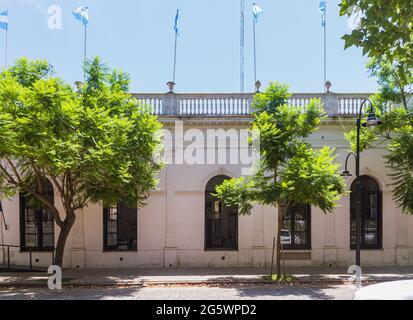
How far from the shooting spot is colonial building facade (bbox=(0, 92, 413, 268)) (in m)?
15.7

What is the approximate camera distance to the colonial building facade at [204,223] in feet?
51.4

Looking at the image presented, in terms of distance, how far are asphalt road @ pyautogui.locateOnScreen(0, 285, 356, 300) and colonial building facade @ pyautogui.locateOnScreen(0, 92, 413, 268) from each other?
3.68m

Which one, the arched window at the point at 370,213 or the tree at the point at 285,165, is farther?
the arched window at the point at 370,213

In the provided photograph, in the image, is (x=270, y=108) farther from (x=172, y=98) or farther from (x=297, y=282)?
(x=297, y=282)

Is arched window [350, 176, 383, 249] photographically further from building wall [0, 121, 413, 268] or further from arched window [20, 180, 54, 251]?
arched window [20, 180, 54, 251]

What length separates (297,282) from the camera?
12.8 m

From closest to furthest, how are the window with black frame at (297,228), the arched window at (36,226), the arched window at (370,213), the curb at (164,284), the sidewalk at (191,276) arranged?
the curb at (164,284) → the sidewalk at (191,276) → the arched window at (36,226) → the window with black frame at (297,228) → the arched window at (370,213)

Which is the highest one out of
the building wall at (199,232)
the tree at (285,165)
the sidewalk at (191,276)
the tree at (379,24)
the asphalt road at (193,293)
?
the tree at (379,24)

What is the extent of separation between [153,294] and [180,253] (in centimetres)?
462

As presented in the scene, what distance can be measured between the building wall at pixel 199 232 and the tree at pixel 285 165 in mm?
3141

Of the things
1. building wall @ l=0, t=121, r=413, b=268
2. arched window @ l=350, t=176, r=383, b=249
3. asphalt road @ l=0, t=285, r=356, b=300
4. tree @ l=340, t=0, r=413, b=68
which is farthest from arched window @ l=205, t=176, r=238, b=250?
tree @ l=340, t=0, r=413, b=68

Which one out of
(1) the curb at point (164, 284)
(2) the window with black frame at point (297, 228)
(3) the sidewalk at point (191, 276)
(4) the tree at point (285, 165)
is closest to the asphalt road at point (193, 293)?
(1) the curb at point (164, 284)

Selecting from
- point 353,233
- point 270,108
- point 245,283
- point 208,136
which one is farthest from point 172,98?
point 353,233

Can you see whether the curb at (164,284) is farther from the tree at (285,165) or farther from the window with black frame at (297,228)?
the window with black frame at (297,228)
